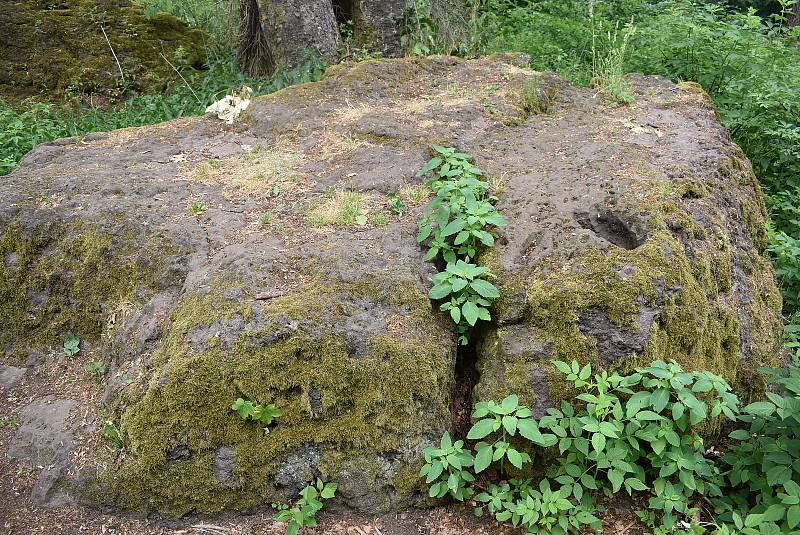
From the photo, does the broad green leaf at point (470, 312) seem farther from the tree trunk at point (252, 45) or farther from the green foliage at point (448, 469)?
the tree trunk at point (252, 45)

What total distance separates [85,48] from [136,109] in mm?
1375

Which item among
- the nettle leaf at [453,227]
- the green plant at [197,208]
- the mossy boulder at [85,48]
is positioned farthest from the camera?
the mossy boulder at [85,48]

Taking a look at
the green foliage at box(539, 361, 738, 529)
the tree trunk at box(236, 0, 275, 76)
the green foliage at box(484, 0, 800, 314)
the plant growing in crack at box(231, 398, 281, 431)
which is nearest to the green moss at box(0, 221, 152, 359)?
the plant growing in crack at box(231, 398, 281, 431)

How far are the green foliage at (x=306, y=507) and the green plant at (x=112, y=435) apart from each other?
87 centimetres

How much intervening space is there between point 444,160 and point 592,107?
191cm

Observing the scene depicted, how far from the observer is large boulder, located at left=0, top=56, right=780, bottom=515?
312cm

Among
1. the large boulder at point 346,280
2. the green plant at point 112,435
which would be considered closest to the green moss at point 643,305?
the large boulder at point 346,280

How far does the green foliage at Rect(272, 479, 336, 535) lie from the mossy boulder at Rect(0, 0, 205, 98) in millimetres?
6955

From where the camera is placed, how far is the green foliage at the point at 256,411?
3045 millimetres

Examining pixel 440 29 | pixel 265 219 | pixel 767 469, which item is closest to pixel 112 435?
pixel 265 219


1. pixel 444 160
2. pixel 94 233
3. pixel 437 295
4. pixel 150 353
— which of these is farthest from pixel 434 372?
pixel 94 233

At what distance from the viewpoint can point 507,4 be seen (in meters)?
10.8

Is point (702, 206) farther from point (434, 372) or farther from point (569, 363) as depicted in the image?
point (434, 372)

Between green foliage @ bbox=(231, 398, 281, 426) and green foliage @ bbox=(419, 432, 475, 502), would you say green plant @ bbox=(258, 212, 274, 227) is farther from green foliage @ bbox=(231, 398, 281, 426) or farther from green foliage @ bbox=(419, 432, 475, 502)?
green foliage @ bbox=(419, 432, 475, 502)
